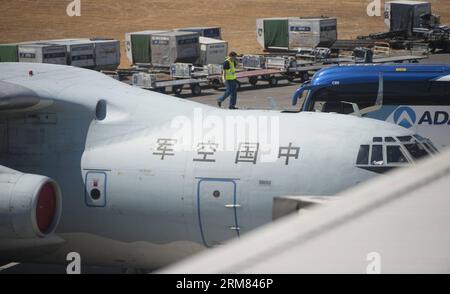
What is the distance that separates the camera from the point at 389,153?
503 inches

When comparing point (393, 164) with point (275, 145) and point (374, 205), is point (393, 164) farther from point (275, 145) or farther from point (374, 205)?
point (374, 205)

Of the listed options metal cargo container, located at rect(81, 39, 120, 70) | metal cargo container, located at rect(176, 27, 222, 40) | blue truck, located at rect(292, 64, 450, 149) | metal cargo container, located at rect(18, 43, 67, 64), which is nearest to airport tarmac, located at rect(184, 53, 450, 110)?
metal cargo container, located at rect(81, 39, 120, 70)

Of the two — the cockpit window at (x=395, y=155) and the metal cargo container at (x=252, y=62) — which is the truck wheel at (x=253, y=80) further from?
the cockpit window at (x=395, y=155)

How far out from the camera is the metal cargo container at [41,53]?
35.2 meters

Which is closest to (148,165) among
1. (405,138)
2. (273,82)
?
(405,138)

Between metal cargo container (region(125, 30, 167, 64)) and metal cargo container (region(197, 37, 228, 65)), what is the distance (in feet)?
8.65

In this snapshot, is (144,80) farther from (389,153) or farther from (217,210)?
(389,153)

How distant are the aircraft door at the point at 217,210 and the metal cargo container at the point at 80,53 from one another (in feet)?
83.2

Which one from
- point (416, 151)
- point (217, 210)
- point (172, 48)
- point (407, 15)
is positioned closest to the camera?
point (217, 210)

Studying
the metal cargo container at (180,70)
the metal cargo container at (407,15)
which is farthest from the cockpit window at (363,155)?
the metal cargo container at (407,15)

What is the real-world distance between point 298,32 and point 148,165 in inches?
1392

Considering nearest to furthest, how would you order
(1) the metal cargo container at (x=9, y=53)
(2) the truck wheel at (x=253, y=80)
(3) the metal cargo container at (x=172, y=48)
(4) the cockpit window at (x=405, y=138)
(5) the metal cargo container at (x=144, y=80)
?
(4) the cockpit window at (x=405, y=138) → (5) the metal cargo container at (x=144, y=80) → (1) the metal cargo container at (x=9, y=53) → (3) the metal cargo container at (x=172, y=48) → (2) the truck wheel at (x=253, y=80)

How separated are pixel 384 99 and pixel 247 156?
12.0 metres

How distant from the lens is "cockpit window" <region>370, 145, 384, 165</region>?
1262cm
